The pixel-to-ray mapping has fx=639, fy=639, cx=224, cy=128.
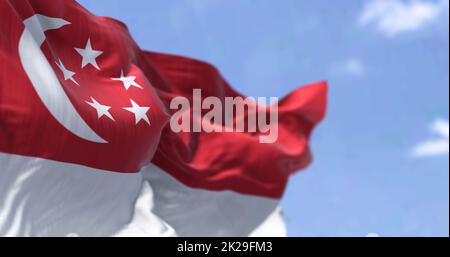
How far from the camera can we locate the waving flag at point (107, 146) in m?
7.99

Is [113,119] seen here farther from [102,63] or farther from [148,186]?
[148,186]

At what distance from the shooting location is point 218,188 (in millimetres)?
12703

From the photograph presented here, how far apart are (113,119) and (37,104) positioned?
1583 mm

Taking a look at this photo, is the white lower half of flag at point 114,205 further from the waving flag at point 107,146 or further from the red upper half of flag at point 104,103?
the red upper half of flag at point 104,103

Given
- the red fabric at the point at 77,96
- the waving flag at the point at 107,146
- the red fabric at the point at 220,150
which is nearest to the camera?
the red fabric at the point at 77,96

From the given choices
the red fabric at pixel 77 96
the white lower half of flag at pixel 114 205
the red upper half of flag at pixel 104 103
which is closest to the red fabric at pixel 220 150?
the red upper half of flag at pixel 104 103

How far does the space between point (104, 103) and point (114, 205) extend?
1.58 metres

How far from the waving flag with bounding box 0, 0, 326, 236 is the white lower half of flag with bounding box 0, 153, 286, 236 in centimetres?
2

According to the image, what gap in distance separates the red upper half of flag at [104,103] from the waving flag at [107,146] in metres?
0.02

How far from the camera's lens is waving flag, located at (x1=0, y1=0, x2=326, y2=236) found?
7.99 meters

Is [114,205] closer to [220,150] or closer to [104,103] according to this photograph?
[104,103]

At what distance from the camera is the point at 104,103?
9.55 meters

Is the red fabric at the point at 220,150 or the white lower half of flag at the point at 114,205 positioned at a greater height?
the red fabric at the point at 220,150

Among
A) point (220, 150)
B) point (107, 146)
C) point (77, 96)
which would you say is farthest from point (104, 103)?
point (220, 150)
